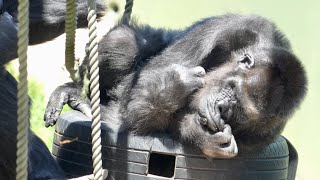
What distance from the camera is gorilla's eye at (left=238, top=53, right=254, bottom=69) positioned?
2.86 m

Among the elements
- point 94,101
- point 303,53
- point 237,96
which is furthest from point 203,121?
point 303,53

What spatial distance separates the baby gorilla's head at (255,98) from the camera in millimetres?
2723

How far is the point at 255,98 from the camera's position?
275 centimetres

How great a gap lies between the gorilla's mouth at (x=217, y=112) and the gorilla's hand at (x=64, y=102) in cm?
67

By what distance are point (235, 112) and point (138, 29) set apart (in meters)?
0.85

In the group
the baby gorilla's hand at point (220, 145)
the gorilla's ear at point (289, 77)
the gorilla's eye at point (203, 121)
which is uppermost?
the gorilla's ear at point (289, 77)

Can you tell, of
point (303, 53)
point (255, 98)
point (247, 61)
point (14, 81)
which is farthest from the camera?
point (303, 53)

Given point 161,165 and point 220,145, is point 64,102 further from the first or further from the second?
point 220,145

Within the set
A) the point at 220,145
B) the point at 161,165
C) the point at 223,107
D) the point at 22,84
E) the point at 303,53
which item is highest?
the point at 22,84

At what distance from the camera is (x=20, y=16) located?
204cm

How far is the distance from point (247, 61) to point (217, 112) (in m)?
0.32

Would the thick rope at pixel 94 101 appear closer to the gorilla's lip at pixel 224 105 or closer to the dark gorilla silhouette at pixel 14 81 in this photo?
the dark gorilla silhouette at pixel 14 81

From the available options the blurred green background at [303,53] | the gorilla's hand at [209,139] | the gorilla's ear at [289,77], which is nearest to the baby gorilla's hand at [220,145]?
the gorilla's hand at [209,139]

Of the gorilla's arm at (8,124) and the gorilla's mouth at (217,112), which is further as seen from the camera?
the gorilla's mouth at (217,112)
